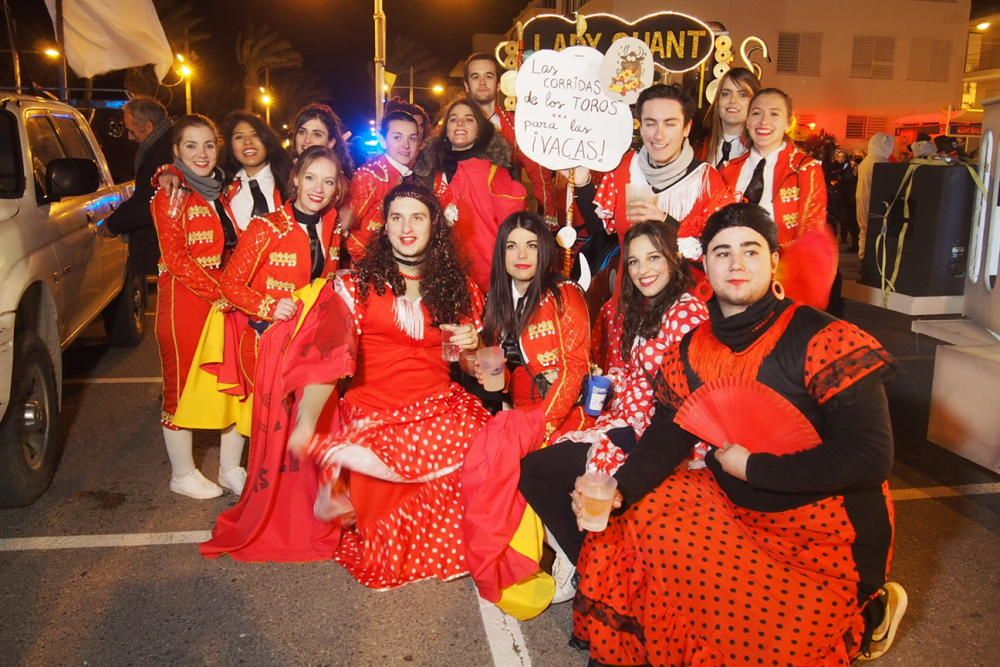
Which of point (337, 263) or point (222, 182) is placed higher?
point (222, 182)

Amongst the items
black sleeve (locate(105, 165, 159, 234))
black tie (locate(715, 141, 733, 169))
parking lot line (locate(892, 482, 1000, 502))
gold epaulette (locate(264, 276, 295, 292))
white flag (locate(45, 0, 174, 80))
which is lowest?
parking lot line (locate(892, 482, 1000, 502))

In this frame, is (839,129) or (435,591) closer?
(435,591)

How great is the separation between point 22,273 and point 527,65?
281cm

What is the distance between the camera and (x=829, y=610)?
2.49m

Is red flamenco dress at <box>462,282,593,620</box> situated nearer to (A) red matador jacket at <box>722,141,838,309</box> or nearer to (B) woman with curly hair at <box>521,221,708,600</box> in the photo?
(B) woman with curly hair at <box>521,221,708,600</box>

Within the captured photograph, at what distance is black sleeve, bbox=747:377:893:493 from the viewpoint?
2.40 m

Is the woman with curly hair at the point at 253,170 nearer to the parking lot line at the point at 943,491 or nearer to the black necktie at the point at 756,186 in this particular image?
the black necktie at the point at 756,186

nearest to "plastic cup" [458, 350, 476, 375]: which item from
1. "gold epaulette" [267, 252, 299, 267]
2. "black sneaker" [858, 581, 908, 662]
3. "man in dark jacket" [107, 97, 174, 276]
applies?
"gold epaulette" [267, 252, 299, 267]

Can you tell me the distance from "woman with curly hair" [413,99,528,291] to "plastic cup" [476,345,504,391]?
1.34 metres

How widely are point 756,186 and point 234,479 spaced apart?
3251 millimetres

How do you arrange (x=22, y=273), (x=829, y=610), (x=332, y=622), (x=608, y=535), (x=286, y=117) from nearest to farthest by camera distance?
(x=829, y=610)
(x=608, y=535)
(x=332, y=622)
(x=22, y=273)
(x=286, y=117)

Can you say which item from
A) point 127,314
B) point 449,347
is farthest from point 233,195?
point 127,314

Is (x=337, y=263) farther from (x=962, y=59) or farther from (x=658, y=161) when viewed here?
(x=962, y=59)

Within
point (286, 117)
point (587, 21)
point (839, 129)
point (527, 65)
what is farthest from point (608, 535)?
point (286, 117)
